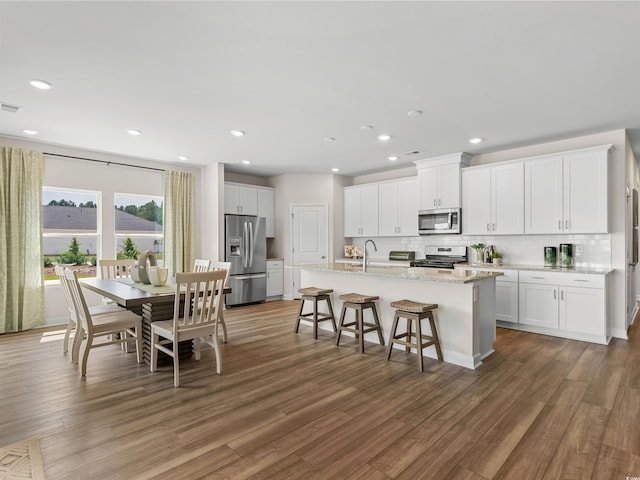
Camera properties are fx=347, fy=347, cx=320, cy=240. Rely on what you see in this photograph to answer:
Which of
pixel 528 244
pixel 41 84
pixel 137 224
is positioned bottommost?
pixel 528 244

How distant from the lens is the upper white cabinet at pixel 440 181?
575 centimetres

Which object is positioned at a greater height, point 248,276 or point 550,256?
point 550,256

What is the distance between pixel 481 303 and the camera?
361cm

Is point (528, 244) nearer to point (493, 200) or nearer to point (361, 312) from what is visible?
point (493, 200)

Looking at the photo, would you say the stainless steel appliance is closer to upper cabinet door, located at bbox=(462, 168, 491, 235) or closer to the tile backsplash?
the tile backsplash

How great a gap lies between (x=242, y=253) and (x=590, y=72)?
5.67 m

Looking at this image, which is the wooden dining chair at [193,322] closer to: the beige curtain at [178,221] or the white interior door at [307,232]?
the beige curtain at [178,221]

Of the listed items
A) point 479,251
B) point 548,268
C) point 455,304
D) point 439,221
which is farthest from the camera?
point 439,221

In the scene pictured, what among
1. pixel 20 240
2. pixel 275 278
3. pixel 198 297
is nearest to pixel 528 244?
pixel 275 278

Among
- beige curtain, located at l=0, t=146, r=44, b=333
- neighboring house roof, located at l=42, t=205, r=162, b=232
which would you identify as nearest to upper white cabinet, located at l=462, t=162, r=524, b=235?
neighboring house roof, located at l=42, t=205, r=162, b=232

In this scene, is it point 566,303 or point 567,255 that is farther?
point 567,255

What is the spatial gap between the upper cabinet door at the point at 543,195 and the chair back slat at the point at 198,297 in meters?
4.39

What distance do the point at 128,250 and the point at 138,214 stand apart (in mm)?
657

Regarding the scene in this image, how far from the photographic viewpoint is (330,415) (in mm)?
2535
